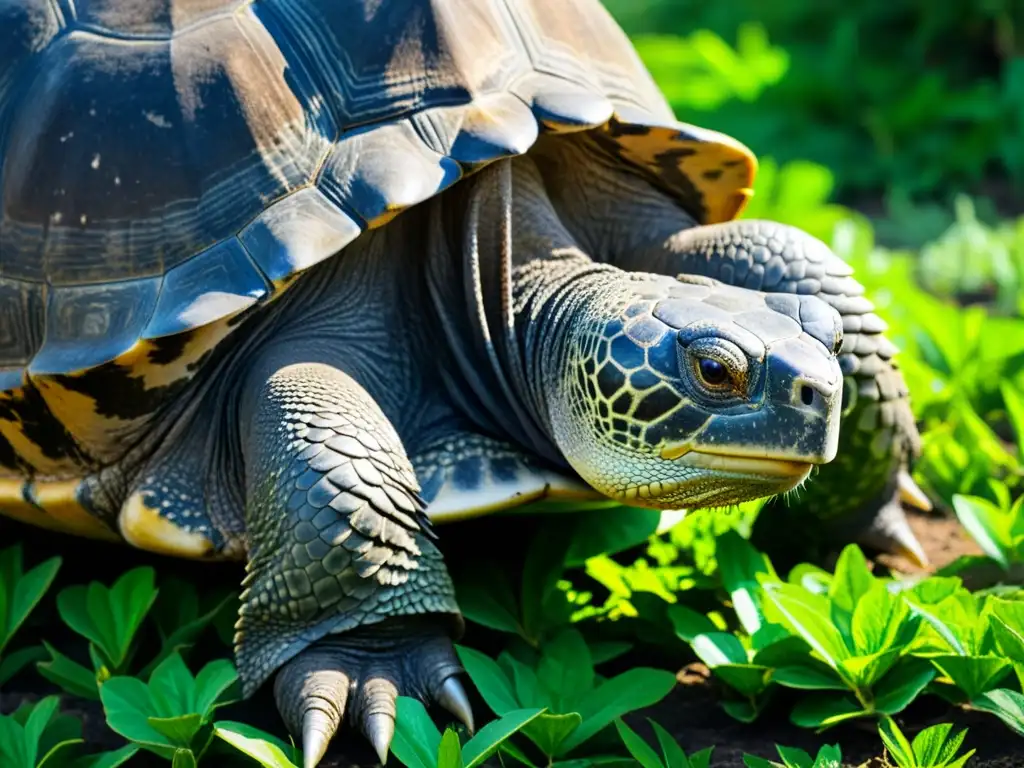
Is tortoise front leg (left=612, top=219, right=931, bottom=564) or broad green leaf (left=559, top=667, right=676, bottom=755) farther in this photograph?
tortoise front leg (left=612, top=219, right=931, bottom=564)

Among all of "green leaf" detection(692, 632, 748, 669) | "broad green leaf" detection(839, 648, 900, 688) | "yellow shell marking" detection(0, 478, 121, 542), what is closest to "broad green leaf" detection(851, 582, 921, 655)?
"broad green leaf" detection(839, 648, 900, 688)

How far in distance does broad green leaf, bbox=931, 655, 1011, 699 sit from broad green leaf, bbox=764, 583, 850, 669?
195mm

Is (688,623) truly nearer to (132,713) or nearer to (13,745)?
(132,713)

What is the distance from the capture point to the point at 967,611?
2.58m

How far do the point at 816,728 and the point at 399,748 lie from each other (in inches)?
34.2

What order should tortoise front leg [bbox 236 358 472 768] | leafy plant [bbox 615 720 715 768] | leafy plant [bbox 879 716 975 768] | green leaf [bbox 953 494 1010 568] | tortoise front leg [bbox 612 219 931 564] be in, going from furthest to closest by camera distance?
tortoise front leg [bbox 612 219 931 564]
green leaf [bbox 953 494 1010 568]
tortoise front leg [bbox 236 358 472 768]
leafy plant [bbox 615 720 715 768]
leafy plant [bbox 879 716 975 768]

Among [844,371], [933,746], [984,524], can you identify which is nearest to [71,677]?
[933,746]

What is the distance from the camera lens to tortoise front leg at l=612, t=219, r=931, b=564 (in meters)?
3.05

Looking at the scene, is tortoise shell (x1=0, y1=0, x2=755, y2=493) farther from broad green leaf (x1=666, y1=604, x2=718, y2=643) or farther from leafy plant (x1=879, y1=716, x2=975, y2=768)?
leafy plant (x1=879, y1=716, x2=975, y2=768)

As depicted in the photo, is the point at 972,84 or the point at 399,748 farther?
the point at 972,84

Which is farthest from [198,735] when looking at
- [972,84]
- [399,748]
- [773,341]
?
[972,84]

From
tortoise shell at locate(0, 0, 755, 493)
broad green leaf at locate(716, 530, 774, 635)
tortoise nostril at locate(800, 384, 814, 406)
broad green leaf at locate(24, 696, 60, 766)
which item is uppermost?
tortoise shell at locate(0, 0, 755, 493)

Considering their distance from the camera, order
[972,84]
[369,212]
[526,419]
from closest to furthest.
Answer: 1. [369,212]
2. [526,419]
3. [972,84]

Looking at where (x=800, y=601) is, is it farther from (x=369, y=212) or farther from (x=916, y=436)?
(x=369, y=212)
